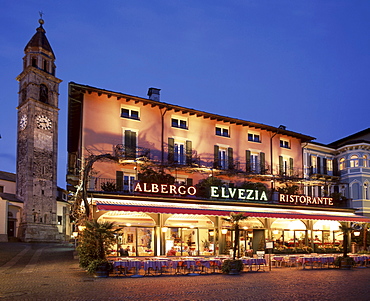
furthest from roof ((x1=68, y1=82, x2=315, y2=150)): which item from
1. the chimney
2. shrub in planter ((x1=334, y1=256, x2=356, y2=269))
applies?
shrub in planter ((x1=334, y1=256, x2=356, y2=269))

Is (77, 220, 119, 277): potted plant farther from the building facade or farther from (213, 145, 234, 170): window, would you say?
the building facade

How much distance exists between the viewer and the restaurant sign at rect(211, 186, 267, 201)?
97.5 ft

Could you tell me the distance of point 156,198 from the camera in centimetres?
2700

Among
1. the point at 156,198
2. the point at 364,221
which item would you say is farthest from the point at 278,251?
the point at 156,198

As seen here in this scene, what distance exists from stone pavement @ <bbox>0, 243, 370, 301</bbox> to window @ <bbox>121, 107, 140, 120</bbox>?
1254cm

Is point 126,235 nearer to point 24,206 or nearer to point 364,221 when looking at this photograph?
point 364,221

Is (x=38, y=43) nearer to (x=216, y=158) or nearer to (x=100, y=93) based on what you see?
(x=100, y=93)

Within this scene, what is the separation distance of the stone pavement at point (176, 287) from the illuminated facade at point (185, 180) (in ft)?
19.3

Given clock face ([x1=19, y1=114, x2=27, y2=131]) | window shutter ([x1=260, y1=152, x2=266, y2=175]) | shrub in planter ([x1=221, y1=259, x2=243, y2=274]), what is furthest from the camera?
clock face ([x1=19, y1=114, x2=27, y2=131])

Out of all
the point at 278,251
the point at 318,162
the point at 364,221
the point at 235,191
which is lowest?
the point at 278,251

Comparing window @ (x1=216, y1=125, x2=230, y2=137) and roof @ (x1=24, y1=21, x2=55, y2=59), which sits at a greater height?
roof @ (x1=24, y1=21, x2=55, y2=59)

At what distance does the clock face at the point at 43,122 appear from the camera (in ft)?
174

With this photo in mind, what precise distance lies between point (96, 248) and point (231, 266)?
626cm

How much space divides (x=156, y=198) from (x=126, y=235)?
2.94 meters
